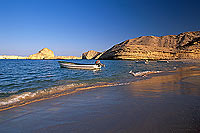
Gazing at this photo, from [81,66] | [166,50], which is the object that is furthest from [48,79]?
[166,50]

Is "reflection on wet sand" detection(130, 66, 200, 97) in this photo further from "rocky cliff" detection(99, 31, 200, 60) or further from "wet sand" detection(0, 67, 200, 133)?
"rocky cliff" detection(99, 31, 200, 60)

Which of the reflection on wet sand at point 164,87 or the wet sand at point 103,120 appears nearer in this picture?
the wet sand at point 103,120

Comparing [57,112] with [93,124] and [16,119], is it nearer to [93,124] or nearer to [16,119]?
[16,119]

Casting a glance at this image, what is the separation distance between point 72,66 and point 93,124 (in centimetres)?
2605

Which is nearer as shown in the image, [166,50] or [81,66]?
[81,66]

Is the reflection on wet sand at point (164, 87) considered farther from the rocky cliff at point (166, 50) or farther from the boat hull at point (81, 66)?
the rocky cliff at point (166, 50)

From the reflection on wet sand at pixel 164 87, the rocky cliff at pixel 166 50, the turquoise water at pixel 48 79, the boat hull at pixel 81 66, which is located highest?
the rocky cliff at pixel 166 50

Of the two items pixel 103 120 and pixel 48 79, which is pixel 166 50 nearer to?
pixel 48 79

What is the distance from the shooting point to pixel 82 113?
389 centimetres

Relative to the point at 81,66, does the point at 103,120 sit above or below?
below

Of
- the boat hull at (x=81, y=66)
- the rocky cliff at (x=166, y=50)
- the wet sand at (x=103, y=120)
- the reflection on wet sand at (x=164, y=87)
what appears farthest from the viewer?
the rocky cliff at (x=166, y=50)

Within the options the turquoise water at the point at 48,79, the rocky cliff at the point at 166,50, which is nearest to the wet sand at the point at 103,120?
the turquoise water at the point at 48,79

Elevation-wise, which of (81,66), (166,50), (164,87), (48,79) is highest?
(166,50)

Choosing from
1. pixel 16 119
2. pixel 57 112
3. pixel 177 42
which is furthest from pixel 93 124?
pixel 177 42
